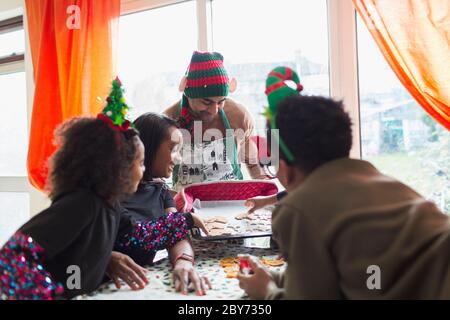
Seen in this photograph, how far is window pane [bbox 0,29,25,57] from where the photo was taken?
3.33m

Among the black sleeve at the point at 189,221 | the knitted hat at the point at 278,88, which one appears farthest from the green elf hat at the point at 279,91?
the black sleeve at the point at 189,221

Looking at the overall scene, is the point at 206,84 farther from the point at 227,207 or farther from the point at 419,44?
the point at 419,44

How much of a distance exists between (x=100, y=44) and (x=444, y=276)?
2.39 metres

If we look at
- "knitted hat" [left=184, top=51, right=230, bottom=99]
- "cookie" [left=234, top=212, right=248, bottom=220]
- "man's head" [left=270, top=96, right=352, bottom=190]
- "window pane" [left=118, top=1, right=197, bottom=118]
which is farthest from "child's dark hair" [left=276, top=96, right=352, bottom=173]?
"window pane" [left=118, top=1, right=197, bottom=118]

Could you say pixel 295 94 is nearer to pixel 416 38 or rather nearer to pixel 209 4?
pixel 416 38

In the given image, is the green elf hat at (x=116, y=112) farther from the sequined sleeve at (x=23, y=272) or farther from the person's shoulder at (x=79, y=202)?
the sequined sleeve at (x=23, y=272)

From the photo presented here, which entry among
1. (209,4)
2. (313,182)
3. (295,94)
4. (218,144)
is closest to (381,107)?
(218,144)

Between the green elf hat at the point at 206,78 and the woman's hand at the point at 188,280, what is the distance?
881mm

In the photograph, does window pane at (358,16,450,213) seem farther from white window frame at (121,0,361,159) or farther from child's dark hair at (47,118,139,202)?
child's dark hair at (47,118,139,202)

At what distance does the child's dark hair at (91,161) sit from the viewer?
898 millimetres

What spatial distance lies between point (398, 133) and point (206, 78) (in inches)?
41.8

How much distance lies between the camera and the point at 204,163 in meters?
1.77

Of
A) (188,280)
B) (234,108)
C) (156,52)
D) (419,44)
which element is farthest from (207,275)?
(156,52)

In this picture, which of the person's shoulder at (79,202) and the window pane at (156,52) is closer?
the person's shoulder at (79,202)
